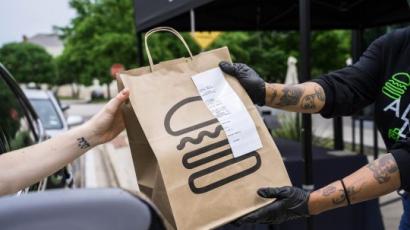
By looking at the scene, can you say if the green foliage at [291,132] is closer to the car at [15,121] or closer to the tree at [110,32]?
the car at [15,121]

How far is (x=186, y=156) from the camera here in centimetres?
165

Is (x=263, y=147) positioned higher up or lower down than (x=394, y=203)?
higher up

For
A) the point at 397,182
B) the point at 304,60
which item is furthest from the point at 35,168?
the point at 304,60

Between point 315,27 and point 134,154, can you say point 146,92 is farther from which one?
point 315,27

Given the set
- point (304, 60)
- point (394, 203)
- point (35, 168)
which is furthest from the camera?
point (394, 203)

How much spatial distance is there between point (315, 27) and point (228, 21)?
3.80ft

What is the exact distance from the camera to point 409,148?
1.68 metres

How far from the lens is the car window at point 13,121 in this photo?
9.02ft

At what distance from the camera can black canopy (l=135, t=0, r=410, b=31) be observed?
16.5 feet

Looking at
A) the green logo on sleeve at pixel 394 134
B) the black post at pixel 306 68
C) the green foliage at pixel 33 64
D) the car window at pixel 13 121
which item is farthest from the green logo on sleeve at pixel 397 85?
the green foliage at pixel 33 64

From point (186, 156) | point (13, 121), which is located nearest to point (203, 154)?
point (186, 156)

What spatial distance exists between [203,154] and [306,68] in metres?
1.24

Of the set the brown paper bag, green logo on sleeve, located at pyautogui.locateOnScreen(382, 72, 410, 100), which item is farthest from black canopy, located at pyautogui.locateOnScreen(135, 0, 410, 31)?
green logo on sleeve, located at pyautogui.locateOnScreen(382, 72, 410, 100)

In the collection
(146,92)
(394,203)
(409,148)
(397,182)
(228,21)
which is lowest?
(394,203)
